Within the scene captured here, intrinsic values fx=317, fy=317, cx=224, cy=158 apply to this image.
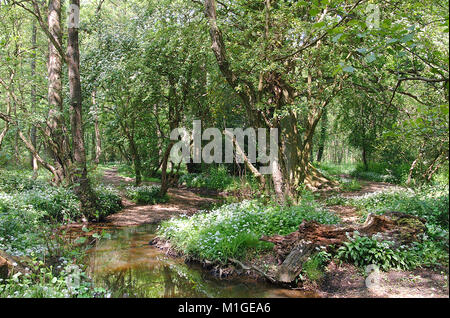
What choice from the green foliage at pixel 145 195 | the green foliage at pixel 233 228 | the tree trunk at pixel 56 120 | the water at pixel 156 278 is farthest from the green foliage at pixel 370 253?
the green foliage at pixel 145 195

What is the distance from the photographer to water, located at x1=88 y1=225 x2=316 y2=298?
15.9 feet

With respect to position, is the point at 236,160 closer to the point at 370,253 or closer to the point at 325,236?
A: the point at 325,236

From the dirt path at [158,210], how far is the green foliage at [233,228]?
3.14m

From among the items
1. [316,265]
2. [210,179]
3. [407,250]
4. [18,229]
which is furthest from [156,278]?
[210,179]

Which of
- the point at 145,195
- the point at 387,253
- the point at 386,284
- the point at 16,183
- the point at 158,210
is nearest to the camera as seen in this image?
the point at 386,284

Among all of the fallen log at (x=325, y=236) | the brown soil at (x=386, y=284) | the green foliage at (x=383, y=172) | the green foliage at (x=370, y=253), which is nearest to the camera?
the brown soil at (x=386, y=284)

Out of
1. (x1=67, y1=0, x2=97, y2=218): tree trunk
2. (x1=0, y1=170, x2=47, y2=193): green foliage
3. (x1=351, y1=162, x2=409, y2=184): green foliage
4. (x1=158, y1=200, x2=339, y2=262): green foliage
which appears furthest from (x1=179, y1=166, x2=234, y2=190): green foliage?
(x1=158, y1=200, x2=339, y2=262): green foliage

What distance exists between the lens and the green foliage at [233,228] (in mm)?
6039

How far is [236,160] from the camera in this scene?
32.9 ft

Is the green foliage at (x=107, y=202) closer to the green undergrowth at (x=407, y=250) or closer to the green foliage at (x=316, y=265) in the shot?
the green foliage at (x=316, y=265)

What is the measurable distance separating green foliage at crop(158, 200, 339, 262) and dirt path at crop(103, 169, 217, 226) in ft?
10.3

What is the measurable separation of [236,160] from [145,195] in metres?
5.71

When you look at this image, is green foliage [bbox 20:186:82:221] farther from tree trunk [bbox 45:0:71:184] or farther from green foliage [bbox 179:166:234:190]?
green foliage [bbox 179:166:234:190]
